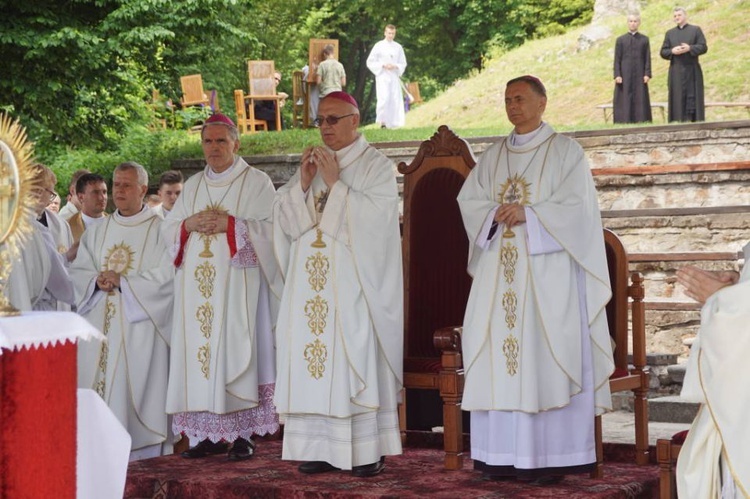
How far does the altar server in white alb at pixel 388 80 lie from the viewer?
854 inches

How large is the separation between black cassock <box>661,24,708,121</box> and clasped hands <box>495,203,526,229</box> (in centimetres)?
1220

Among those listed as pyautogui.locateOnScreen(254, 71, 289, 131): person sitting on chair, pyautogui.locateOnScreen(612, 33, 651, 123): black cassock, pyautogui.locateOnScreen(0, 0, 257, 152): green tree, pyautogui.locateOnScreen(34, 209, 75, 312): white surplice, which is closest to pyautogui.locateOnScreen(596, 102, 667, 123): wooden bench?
pyautogui.locateOnScreen(612, 33, 651, 123): black cassock

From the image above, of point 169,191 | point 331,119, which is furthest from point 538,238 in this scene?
point 169,191

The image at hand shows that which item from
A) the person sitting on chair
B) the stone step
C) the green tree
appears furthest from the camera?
the person sitting on chair

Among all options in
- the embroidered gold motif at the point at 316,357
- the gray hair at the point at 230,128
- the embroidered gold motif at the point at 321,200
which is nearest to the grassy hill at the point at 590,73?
the gray hair at the point at 230,128

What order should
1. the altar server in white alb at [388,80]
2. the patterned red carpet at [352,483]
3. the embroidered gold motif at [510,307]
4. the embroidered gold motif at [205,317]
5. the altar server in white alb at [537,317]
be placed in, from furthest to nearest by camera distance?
1. the altar server in white alb at [388,80]
2. the embroidered gold motif at [205,317]
3. the embroidered gold motif at [510,307]
4. the altar server in white alb at [537,317]
5. the patterned red carpet at [352,483]

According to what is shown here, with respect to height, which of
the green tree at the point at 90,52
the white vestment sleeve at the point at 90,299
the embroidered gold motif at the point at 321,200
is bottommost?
the white vestment sleeve at the point at 90,299

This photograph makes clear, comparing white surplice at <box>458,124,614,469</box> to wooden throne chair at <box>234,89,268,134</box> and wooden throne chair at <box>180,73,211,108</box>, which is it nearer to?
wooden throne chair at <box>234,89,268,134</box>

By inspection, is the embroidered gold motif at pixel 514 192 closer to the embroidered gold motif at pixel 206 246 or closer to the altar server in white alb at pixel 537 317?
the altar server in white alb at pixel 537 317

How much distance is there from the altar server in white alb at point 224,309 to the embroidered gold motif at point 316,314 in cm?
63

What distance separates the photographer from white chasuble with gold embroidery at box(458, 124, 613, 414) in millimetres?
6316

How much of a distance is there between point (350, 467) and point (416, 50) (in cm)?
3159

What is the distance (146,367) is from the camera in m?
7.73

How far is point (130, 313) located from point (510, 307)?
2.47m
